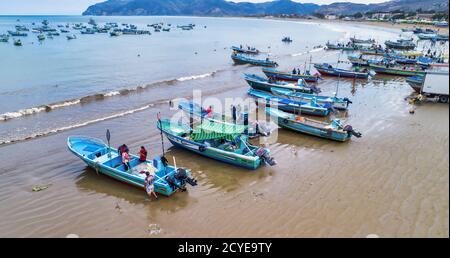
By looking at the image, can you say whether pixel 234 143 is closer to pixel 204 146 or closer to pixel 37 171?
pixel 204 146

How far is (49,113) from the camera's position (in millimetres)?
25281

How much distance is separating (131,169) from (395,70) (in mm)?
33510

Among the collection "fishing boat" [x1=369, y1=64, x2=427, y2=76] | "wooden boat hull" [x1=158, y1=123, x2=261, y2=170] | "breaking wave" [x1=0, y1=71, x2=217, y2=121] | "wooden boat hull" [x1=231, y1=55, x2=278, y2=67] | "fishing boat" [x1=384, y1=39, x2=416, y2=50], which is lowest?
"breaking wave" [x1=0, y1=71, x2=217, y2=121]

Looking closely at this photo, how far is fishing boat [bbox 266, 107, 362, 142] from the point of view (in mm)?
17156

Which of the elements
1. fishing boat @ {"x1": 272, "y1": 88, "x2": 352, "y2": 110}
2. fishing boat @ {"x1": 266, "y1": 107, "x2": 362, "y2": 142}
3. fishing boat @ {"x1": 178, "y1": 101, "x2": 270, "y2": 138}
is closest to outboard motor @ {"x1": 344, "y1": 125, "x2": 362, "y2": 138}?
fishing boat @ {"x1": 266, "y1": 107, "x2": 362, "y2": 142}

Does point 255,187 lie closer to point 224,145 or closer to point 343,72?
point 224,145

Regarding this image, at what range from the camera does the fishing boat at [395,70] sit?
34.5 meters

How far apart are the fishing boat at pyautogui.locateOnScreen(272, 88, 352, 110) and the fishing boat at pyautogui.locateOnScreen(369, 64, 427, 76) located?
16.3 m

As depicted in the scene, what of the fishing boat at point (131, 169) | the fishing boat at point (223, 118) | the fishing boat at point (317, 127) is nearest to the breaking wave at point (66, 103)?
the fishing boat at point (223, 118)

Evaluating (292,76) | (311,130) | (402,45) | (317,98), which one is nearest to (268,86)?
(292,76)

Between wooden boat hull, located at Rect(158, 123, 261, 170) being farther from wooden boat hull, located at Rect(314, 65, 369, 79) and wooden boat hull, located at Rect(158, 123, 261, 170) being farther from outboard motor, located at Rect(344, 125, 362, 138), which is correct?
wooden boat hull, located at Rect(314, 65, 369, 79)

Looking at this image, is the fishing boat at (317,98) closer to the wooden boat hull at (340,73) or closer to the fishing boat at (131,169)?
the wooden boat hull at (340,73)

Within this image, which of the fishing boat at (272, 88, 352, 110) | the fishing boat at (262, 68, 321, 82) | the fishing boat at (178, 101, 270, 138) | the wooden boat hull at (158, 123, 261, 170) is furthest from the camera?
the fishing boat at (262, 68, 321, 82)

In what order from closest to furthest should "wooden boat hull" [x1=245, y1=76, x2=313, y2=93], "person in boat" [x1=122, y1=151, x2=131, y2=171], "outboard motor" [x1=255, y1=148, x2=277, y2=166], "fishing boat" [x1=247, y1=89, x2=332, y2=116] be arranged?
"person in boat" [x1=122, y1=151, x2=131, y2=171] < "outboard motor" [x1=255, y1=148, x2=277, y2=166] < "fishing boat" [x1=247, y1=89, x2=332, y2=116] < "wooden boat hull" [x1=245, y1=76, x2=313, y2=93]
